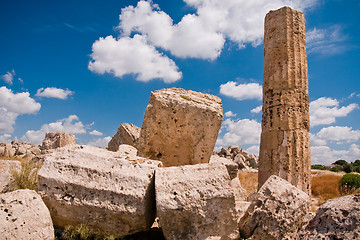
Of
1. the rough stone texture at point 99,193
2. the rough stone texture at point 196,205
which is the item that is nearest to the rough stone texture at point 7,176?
the rough stone texture at point 99,193

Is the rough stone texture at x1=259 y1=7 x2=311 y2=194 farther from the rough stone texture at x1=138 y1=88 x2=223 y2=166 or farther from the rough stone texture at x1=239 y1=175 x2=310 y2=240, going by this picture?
the rough stone texture at x1=239 y1=175 x2=310 y2=240

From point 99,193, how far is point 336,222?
2.78 metres

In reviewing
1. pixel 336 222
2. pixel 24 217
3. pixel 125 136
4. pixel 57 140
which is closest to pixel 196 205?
pixel 336 222

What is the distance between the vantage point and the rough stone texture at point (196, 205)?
319 cm

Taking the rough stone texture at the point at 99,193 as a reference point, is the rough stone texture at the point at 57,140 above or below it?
above

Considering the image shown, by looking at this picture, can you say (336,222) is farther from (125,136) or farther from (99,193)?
(125,136)

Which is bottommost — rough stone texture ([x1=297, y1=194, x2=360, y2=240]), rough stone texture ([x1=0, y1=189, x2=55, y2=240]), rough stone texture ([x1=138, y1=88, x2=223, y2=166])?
rough stone texture ([x1=0, y1=189, x2=55, y2=240])

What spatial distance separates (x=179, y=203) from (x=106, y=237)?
101 centimetres

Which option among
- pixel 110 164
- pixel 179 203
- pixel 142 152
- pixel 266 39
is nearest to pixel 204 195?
pixel 179 203

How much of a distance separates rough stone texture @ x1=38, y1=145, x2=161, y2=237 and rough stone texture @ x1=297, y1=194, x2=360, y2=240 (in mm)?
1992

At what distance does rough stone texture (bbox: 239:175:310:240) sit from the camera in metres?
3.36

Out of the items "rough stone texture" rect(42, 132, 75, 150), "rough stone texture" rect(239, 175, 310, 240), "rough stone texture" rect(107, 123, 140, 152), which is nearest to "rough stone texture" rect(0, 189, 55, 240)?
"rough stone texture" rect(239, 175, 310, 240)

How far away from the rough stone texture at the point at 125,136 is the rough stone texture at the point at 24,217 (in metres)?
8.07

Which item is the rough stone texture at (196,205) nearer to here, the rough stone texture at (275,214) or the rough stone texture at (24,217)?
the rough stone texture at (275,214)
